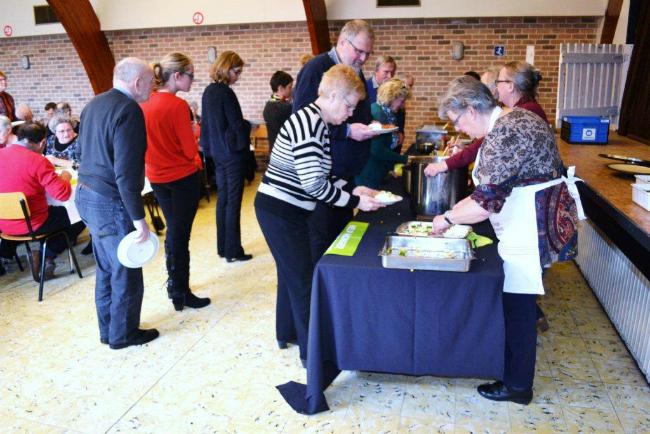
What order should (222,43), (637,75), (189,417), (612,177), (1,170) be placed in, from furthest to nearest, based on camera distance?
(222,43) → (637,75) → (1,170) → (612,177) → (189,417)

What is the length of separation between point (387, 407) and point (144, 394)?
1.22m

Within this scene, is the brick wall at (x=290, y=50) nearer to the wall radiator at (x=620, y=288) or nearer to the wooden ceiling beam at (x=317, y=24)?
the wooden ceiling beam at (x=317, y=24)

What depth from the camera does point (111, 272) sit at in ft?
9.87

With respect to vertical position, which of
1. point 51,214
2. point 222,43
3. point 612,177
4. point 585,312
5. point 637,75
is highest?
point 222,43

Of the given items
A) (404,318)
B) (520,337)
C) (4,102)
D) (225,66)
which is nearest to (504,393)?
(520,337)

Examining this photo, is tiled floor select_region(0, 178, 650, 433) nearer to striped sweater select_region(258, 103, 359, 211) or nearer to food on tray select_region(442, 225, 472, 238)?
food on tray select_region(442, 225, 472, 238)

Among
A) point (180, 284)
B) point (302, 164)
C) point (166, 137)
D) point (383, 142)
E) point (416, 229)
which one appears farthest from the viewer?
point (383, 142)

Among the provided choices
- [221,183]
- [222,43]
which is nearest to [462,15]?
[222,43]

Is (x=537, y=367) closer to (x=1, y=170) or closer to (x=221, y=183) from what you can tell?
(x=221, y=183)

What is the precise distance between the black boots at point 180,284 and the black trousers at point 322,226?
108 cm

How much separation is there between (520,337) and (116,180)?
2.12 metres

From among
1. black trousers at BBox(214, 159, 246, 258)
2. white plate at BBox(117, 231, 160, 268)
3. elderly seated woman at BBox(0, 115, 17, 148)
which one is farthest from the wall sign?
white plate at BBox(117, 231, 160, 268)

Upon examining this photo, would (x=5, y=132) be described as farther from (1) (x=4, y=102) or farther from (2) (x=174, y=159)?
(1) (x=4, y=102)

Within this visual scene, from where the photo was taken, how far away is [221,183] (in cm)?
436
